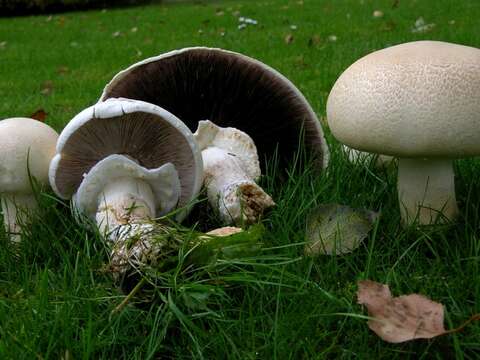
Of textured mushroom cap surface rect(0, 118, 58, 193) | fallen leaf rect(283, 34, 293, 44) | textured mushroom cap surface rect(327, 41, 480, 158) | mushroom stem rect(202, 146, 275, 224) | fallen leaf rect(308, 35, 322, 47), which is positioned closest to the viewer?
textured mushroom cap surface rect(327, 41, 480, 158)

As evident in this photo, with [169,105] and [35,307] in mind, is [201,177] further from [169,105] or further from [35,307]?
[35,307]

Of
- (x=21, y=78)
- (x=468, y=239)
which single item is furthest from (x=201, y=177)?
(x=21, y=78)

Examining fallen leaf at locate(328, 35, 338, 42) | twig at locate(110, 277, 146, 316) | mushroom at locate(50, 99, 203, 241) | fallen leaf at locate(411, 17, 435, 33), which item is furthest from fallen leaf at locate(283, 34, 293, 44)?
twig at locate(110, 277, 146, 316)

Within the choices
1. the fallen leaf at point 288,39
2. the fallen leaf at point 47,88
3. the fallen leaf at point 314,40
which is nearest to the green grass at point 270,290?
the fallen leaf at point 47,88

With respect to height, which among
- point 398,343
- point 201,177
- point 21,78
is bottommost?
point 21,78

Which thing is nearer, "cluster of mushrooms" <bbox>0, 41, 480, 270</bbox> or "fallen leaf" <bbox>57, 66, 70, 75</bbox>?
"cluster of mushrooms" <bbox>0, 41, 480, 270</bbox>

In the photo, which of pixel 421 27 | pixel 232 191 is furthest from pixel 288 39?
pixel 232 191

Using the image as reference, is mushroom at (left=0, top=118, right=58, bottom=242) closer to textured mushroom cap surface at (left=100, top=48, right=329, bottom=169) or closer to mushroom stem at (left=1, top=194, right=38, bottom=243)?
mushroom stem at (left=1, top=194, right=38, bottom=243)

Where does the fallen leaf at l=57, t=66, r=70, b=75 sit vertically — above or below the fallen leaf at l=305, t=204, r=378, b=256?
below
